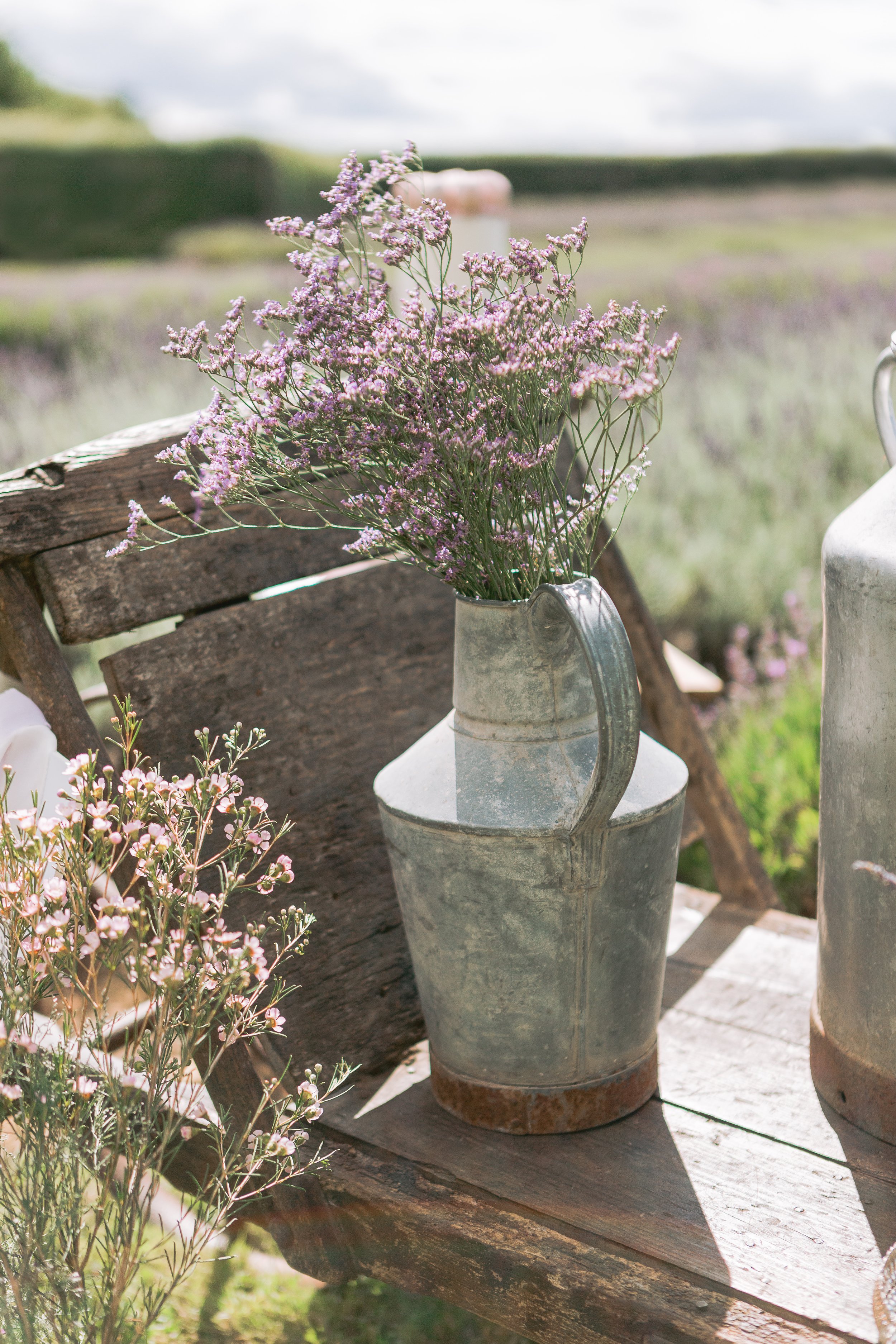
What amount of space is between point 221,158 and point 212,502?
547 inches

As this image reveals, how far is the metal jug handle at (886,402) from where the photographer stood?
1311mm

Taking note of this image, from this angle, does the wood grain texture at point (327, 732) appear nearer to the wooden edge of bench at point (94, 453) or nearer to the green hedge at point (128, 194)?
the wooden edge of bench at point (94, 453)

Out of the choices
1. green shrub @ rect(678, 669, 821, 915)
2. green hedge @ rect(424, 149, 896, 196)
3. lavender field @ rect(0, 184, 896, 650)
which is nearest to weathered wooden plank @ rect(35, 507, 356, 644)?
green shrub @ rect(678, 669, 821, 915)

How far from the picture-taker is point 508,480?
1.16m

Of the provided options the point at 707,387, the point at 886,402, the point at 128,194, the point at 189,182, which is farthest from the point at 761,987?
the point at 189,182

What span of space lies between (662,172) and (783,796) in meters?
15.0

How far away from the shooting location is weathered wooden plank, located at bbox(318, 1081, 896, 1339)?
3.69 feet

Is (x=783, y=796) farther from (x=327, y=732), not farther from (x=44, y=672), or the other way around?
(x=44, y=672)

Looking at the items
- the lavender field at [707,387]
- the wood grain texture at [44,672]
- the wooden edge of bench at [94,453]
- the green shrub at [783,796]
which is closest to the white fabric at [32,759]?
the wood grain texture at [44,672]

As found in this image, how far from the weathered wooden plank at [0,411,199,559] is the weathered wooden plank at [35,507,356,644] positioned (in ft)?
0.09

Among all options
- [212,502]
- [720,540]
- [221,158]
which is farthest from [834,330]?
Result: [221,158]

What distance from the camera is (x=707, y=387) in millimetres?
5340

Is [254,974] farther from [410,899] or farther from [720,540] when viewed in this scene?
[720,540]

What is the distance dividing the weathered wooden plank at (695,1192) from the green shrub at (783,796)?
111cm
